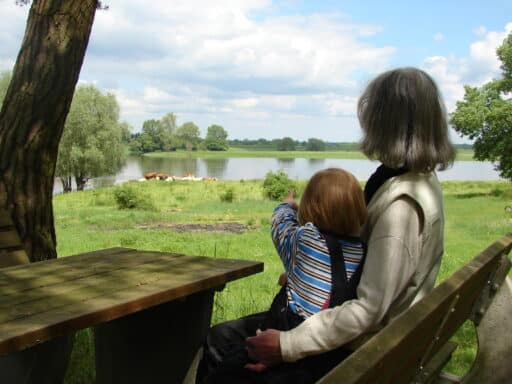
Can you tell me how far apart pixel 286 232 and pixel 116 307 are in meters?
0.66

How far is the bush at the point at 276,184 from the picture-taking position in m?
27.4

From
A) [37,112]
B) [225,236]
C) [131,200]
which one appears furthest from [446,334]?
[131,200]

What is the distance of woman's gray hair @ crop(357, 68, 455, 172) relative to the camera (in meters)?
1.95

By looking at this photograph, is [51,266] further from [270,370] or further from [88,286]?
[270,370]

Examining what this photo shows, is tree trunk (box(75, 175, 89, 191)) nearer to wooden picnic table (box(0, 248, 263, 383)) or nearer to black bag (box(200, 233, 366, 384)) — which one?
wooden picnic table (box(0, 248, 263, 383))

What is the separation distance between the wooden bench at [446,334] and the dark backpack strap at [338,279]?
0.98 feet

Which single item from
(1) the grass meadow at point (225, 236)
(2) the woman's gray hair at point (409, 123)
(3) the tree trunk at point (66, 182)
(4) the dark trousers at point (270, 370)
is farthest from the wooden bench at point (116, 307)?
(3) the tree trunk at point (66, 182)

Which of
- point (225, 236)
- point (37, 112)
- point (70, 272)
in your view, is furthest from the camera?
point (225, 236)

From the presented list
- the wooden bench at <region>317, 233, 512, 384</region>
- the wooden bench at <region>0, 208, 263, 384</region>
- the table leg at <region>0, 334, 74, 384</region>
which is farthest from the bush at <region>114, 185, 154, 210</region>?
the wooden bench at <region>317, 233, 512, 384</region>

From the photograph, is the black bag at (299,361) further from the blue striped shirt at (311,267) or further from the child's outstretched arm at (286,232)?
the child's outstretched arm at (286,232)

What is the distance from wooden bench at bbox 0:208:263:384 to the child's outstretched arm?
40 cm

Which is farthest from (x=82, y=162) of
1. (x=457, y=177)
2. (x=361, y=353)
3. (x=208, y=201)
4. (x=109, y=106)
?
(x=361, y=353)

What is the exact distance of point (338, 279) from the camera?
75.5 inches

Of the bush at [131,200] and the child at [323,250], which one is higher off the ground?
the child at [323,250]
